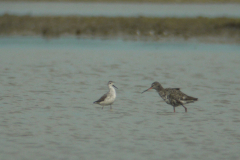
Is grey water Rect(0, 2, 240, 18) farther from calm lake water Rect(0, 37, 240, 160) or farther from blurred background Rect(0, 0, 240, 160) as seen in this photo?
calm lake water Rect(0, 37, 240, 160)

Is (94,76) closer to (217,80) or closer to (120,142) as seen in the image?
(217,80)

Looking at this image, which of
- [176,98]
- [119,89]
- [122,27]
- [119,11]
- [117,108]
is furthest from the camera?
[119,11]

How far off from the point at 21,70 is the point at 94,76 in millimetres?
3611

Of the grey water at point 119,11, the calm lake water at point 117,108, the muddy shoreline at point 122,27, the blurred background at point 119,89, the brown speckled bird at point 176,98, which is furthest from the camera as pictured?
the grey water at point 119,11

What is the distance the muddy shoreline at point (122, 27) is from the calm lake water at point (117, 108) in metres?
10.1

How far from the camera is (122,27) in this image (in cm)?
4178

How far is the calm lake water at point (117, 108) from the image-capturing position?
10234 millimetres

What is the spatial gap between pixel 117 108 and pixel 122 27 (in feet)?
90.3

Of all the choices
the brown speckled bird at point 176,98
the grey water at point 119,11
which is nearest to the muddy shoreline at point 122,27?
the grey water at point 119,11

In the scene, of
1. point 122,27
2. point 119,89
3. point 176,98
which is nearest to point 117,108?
point 176,98

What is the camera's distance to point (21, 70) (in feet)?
74.9

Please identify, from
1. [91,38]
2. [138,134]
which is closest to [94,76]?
[138,134]

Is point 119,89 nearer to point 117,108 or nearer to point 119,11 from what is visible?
point 117,108

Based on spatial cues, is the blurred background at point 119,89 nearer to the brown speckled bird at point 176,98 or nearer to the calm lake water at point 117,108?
the calm lake water at point 117,108
